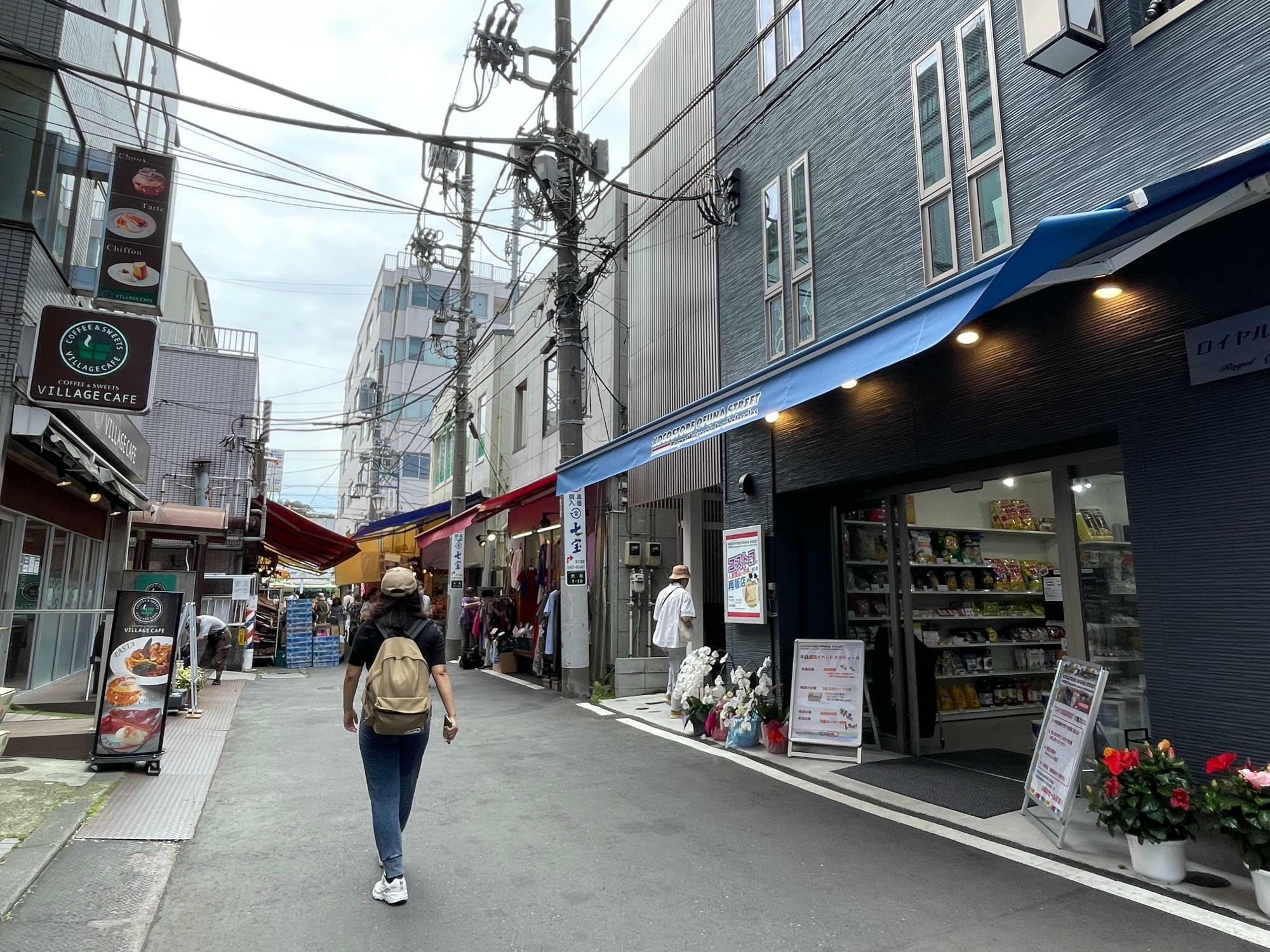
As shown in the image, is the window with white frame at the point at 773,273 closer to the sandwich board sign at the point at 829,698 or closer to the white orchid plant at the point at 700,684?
the sandwich board sign at the point at 829,698

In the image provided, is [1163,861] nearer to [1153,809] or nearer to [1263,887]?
[1153,809]

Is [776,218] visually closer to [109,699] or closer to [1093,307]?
[1093,307]

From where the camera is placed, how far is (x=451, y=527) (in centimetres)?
1588

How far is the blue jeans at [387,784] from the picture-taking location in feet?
13.6

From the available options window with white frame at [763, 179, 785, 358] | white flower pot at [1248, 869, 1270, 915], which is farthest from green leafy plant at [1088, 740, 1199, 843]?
window with white frame at [763, 179, 785, 358]

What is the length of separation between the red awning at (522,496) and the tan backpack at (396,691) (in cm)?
848

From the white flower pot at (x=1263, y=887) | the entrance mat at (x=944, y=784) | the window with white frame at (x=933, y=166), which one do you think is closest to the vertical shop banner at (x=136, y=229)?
the window with white frame at (x=933, y=166)

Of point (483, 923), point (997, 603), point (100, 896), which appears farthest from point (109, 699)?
point (997, 603)

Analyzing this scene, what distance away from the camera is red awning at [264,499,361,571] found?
1872 cm

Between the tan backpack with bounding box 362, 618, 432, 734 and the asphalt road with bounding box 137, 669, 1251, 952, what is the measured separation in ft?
3.10

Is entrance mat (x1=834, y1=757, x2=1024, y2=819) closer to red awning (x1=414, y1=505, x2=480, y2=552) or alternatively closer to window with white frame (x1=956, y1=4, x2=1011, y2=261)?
window with white frame (x1=956, y1=4, x2=1011, y2=261)

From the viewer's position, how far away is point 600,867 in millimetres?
4629

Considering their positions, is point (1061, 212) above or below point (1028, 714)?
above

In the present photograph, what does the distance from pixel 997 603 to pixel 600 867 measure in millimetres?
6298
